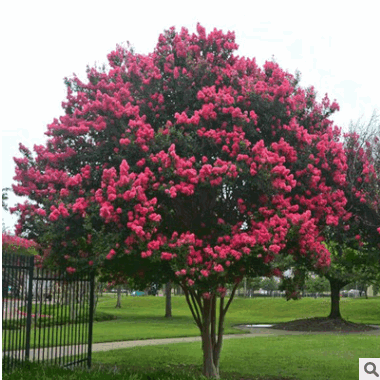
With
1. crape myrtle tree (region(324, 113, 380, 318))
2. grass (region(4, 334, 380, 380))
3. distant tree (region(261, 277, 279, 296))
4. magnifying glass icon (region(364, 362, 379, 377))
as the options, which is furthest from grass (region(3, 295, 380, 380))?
distant tree (region(261, 277, 279, 296))

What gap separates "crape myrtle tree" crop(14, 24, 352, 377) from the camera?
1013 cm

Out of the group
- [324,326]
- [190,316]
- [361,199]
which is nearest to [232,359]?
[361,199]

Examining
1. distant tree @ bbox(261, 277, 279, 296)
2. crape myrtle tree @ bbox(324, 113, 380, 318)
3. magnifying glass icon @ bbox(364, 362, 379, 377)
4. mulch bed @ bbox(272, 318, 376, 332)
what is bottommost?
distant tree @ bbox(261, 277, 279, 296)

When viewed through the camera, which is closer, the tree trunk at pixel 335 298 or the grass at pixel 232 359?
the grass at pixel 232 359

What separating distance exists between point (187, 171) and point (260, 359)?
8939 millimetres

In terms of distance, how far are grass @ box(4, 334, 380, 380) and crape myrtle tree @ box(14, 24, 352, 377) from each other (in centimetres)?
265

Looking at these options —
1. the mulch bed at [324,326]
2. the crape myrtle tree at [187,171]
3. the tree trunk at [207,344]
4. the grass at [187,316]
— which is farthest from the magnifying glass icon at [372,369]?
the mulch bed at [324,326]

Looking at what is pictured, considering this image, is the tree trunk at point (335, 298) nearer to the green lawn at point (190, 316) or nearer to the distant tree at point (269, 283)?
the green lawn at point (190, 316)

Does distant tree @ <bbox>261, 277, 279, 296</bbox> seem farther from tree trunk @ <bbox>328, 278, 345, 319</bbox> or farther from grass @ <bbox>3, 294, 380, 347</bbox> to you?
tree trunk @ <bbox>328, 278, 345, 319</bbox>

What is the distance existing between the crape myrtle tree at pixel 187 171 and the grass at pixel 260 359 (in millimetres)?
2646

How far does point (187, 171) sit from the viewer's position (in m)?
10.0

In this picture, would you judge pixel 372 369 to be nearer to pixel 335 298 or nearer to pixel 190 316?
pixel 335 298

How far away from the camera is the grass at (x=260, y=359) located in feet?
46.4

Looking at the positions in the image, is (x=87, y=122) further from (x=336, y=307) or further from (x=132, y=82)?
(x=336, y=307)
